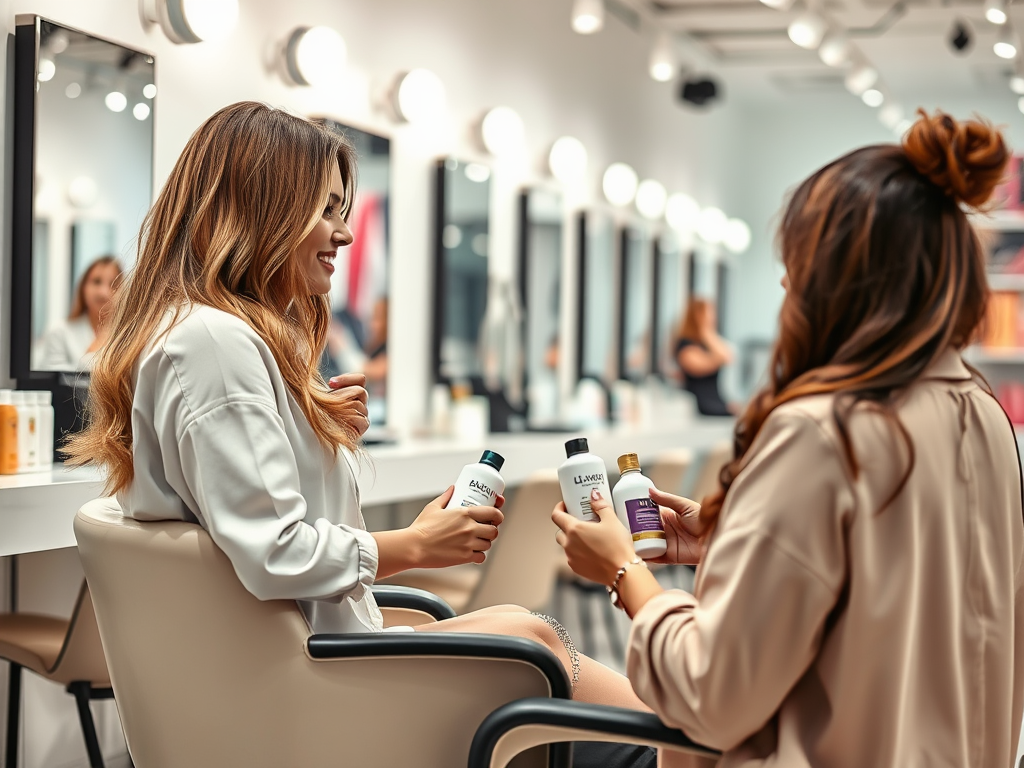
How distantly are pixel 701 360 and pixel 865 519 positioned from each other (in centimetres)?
514

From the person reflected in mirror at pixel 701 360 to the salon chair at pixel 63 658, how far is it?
4.24 m

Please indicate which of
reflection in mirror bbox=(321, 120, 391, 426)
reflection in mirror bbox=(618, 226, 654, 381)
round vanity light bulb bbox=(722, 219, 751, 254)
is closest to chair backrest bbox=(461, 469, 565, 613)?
reflection in mirror bbox=(321, 120, 391, 426)

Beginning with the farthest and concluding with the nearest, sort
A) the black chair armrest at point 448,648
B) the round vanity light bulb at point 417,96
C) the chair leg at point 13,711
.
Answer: the round vanity light bulb at point 417,96
the chair leg at point 13,711
the black chair armrest at point 448,648

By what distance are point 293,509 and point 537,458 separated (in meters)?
2.37

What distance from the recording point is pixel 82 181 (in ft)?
8.18

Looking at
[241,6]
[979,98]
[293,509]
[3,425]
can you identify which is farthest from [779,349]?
[979,98]

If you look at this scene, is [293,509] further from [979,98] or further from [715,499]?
[979,98]

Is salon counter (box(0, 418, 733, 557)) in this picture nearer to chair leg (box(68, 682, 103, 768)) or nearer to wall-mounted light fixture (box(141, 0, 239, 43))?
chair leg (box(68, 682, 103, 768))

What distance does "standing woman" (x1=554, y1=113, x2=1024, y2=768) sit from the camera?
1.02m

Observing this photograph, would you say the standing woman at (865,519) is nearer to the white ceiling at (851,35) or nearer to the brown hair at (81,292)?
the brown hair at (81,292)

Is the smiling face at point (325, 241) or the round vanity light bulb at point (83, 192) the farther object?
the round vanity light bulb at point (83, 192)

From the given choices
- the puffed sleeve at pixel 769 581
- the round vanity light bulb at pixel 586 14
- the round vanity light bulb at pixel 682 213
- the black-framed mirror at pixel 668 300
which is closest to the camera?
the puffed sleeve at pixel 769 581

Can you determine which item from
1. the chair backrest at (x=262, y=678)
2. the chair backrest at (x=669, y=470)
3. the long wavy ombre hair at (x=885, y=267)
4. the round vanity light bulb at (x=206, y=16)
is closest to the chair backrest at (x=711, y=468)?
the chair backrest at (x=669, y=470)

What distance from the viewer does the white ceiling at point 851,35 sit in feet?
17.5
